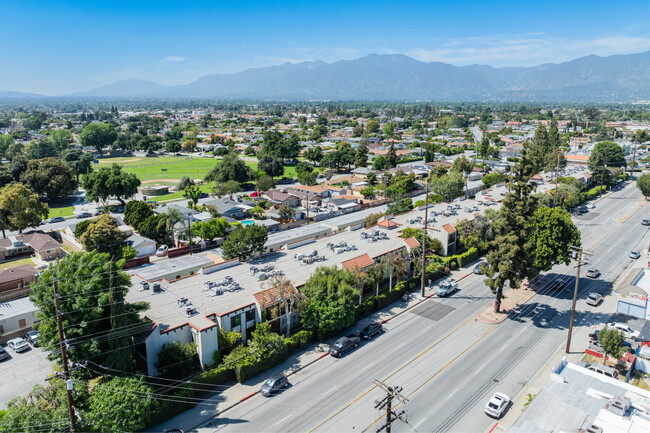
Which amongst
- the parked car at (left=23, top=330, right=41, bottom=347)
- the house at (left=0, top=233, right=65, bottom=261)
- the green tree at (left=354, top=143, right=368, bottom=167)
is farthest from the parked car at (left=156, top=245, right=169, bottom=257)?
the green tree at (left=354, top=143, right=368, bottom=167)

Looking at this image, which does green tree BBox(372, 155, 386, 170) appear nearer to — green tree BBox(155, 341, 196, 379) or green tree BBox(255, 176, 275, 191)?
green tree BBox(255, 176, 275, 191)

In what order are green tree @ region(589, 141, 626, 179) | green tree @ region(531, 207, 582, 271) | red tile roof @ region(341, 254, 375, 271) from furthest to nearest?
1. green tree @ region(589, 141, 626, 179)
2. green tree @ region(531, 207, 582, 271)
3. red tile roof @ region(341, 254, 375, 271)

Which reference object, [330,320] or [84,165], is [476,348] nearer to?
[330,320]

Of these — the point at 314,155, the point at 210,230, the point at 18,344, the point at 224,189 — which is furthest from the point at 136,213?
the point at 314,155

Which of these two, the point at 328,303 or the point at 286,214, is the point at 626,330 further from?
the point at 286,214

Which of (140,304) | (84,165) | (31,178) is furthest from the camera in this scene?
(84,165)

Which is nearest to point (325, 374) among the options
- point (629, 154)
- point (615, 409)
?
point (615, 409)

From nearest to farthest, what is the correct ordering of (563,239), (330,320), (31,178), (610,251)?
(330,320) < (563,239) < (610,251) < (31,178)
